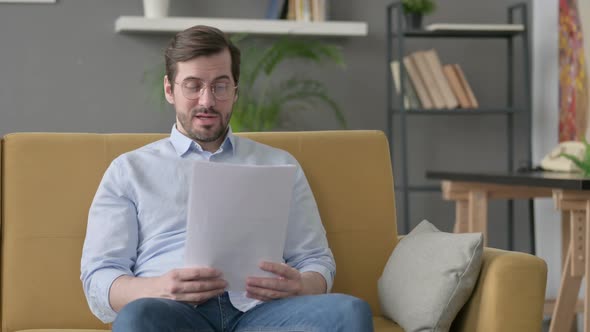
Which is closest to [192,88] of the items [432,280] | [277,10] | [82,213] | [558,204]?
[82,213]

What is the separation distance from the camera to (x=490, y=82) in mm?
5043

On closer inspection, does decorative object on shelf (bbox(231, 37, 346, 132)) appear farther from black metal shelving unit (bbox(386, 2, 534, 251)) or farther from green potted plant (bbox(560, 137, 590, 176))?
green potted plant (bbox(560, 137, 590, 176))

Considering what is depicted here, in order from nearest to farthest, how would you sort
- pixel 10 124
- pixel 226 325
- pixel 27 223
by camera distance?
pixel 226 325 < pixel 27 223 < pixel 10 124

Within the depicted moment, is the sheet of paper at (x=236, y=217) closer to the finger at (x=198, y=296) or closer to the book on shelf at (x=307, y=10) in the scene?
the finger at (x=198, y=296)

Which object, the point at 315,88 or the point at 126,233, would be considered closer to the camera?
the point at 126,233

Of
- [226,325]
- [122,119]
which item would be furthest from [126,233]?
[122,119]

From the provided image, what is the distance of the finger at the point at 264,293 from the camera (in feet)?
6.43

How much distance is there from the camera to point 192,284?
6.29ft

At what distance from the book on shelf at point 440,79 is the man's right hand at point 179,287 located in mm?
2896

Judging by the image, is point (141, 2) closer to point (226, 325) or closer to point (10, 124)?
point (10, 124)

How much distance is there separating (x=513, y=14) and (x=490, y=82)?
376 millimetres

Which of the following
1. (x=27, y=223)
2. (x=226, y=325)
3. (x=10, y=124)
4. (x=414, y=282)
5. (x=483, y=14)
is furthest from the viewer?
(x=483, y=14)

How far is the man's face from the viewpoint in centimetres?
228

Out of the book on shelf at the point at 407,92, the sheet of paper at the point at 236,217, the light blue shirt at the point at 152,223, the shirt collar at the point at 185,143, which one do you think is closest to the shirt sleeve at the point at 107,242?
the light blue shirt at the point at 152,223
